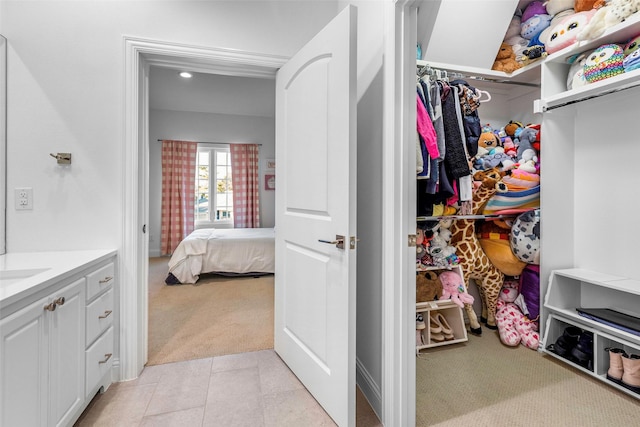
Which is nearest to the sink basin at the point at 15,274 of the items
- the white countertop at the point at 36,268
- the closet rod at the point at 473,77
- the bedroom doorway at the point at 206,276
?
the white countertop at the point at 36,268

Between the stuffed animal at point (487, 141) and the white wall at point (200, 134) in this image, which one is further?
the white wall at point (200, 134)

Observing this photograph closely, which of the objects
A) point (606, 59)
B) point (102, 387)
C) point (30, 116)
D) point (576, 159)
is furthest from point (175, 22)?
point (576, 159)

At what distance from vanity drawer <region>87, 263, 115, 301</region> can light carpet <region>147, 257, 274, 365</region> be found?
682 millimetres

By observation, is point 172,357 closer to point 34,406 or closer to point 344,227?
point 34,406

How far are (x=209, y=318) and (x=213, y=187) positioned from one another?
12.3ft

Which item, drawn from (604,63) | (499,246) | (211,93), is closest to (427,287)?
(499,246)

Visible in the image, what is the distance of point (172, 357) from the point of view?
204cm

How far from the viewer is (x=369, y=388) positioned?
1625 millimetres

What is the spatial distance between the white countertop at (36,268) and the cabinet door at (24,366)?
0.24 ft

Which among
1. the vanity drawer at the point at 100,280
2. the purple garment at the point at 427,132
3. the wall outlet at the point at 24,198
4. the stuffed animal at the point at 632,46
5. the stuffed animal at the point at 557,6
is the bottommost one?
the vanity drawer at the point at 100,280

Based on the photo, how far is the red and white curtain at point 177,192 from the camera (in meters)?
5.49

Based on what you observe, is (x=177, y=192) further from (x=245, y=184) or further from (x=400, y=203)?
(x=400, y=203)

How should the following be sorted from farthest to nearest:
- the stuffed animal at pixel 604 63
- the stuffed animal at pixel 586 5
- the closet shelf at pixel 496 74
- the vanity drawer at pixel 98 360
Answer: the closet shelf at pixel 496 74 < the stuffed animal at pixel 586 5 < the stuffed animal at pixel 604 63 < the vanity drawer at pixel 98 360

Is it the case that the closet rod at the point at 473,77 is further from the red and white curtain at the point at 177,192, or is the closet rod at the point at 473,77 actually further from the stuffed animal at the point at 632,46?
the red and white curtain at the point at 177,192
